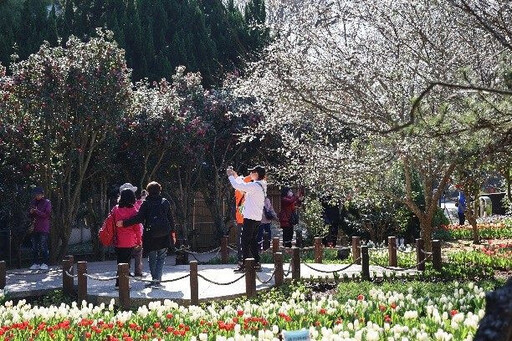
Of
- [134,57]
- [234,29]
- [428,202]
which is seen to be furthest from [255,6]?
[428,202]

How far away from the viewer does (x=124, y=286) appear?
10047mm

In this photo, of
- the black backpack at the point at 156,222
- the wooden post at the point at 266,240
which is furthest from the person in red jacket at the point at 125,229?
the wooden post at the point at 266,240

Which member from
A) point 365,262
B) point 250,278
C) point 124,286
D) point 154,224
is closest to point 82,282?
point 124,286

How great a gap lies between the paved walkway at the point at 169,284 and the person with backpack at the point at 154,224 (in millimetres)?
424

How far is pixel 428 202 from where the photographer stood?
13.8 meters

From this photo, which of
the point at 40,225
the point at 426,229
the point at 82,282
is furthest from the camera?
the point at 40,225

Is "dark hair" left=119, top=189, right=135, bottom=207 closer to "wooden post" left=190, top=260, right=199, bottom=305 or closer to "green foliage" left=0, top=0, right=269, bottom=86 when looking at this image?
"wooden post" left=190, top=260, right=199, bottom=305

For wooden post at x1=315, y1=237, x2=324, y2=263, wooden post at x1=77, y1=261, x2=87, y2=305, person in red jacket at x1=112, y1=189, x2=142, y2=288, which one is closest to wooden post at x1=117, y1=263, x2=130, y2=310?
wooden post at x1=77, y1=261, x2=87, y2=305

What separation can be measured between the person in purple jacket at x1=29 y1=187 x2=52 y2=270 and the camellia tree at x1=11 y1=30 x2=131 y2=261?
1448 millimetres

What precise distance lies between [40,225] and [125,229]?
3.57 metres

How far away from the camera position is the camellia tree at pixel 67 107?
15.3 m

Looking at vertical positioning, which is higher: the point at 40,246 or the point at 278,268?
the point at 40,246

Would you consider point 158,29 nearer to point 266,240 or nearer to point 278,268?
point 266,240

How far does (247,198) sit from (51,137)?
19.1 feet
